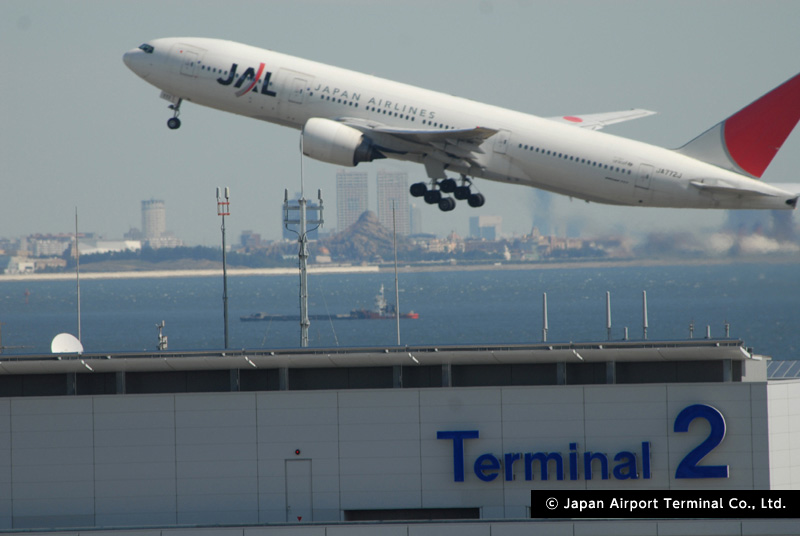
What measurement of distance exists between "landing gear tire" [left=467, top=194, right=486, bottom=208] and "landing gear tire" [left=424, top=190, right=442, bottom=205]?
5.74 ft

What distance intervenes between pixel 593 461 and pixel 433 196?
25948mm

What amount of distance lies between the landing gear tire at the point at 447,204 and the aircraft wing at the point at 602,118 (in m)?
8.92

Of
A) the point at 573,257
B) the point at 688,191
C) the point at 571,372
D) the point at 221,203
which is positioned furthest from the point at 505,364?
the point at 573,257

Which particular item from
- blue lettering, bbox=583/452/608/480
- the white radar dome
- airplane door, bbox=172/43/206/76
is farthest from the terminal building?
airplane door, bbox=172/43/206/76

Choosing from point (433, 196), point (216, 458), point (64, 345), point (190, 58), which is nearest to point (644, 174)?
point (433, 196)

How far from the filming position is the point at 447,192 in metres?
60.3

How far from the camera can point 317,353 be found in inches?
1540

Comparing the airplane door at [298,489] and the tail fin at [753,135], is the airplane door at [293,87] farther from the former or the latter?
the airplane door at [298,489]

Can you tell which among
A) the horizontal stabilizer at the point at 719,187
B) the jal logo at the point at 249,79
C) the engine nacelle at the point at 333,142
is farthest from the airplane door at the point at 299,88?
the horizontal stabilizer at the point at 719,187

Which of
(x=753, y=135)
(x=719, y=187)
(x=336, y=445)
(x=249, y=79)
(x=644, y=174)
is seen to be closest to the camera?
(x=336, y=445)

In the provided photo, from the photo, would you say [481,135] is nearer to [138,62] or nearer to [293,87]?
[293,87]

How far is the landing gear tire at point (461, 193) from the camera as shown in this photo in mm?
59781

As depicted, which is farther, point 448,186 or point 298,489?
point 448,186

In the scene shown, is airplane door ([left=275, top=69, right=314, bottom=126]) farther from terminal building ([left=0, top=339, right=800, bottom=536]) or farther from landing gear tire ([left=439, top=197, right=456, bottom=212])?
terminal building ([left=0, top=339, right=800, bottom=536])
